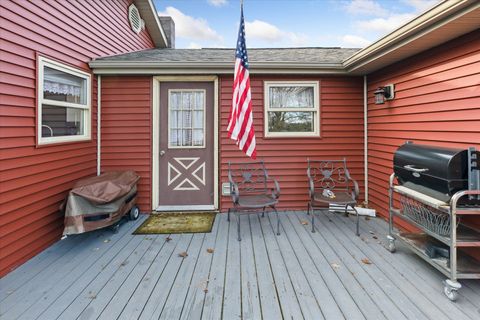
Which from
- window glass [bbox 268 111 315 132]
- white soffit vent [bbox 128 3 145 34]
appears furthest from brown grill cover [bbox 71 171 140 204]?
white soffit vent [bbox 128 3 145 34]

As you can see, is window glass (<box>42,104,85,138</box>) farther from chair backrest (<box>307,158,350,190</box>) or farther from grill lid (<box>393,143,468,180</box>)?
grill lid (<box>393,143,468,180</box>)

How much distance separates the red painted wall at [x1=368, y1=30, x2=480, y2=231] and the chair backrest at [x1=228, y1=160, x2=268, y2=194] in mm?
1816

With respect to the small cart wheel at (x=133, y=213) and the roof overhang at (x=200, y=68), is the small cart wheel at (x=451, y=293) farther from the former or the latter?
the small cart wheel at (x=133, y=213)

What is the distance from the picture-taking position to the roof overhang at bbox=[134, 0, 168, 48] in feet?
18.8

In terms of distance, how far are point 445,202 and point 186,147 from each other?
3.45 metres

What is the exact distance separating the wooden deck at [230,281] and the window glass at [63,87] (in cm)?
184

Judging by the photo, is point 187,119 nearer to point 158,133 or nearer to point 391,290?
point 158,133

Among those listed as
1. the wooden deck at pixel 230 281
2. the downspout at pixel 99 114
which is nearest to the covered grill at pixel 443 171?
the wooden deck at pixel 230 281

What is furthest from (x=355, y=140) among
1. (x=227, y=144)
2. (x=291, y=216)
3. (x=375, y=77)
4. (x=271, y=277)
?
(x=271, y=277)

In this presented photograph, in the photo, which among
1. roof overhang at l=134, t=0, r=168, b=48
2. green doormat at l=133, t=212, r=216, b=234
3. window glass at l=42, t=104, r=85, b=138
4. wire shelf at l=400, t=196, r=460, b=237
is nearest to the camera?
wire shelf at l=400, t=196, r=460, b=237

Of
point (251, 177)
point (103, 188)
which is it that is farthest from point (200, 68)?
point (103, 188)

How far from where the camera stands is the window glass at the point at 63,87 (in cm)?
295

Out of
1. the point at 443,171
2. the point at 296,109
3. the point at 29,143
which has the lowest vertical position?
the point at 443,171

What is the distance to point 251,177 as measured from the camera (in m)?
4.15
